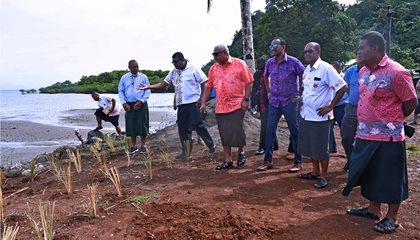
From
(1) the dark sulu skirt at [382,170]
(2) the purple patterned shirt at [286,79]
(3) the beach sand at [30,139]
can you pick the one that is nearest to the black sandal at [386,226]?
(1) the dark sulu skirt at [382,170]

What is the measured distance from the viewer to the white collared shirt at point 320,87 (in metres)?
3.99

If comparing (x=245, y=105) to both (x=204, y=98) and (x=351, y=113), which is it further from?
(x=351, y=113)

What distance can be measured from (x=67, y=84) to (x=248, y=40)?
75.9m

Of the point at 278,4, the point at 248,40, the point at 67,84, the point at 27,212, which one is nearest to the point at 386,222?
the point at 27,212

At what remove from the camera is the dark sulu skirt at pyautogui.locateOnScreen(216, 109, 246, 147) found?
4.93 m

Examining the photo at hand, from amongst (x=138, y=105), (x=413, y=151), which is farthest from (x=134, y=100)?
(x=413, y=151)

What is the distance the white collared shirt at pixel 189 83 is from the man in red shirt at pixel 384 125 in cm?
300

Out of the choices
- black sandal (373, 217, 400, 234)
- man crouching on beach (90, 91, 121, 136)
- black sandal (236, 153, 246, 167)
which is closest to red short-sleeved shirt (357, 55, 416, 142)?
black sandal (373, 217, 400, 234)

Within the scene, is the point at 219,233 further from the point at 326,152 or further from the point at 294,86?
the point at 294,86

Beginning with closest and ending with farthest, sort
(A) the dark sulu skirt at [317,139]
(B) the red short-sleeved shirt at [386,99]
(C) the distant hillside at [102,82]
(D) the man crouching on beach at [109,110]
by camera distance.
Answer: (B) the red short-sleeved shirt at [386,99]
(A) the dark sulu skirt at [317,139]
(D) the man crouching on beach at [109,110]
(C) the distant hillside at [102,82]

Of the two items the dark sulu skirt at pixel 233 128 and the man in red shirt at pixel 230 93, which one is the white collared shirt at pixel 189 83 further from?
the dark sulu skirt at pixel 233 128

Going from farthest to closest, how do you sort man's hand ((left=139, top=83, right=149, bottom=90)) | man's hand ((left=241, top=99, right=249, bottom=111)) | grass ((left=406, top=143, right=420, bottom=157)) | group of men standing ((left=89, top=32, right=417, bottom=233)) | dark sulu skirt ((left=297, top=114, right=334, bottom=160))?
man's hand ((left=139, top=83, right=149, bottom=90)) → grass ((left=406, top=143, right=420, bottom=157)) → man's hand ((left=241, top=99, right=249, bottom=111)) → dark sulu skirt ((left=297, top=114, right=334, bottom=160)) → group of men standing ((left=89, top=32, right=417, bottom=233))

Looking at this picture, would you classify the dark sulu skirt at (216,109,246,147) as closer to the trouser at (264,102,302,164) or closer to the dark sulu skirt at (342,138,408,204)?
the trouser at (264,102,302,164)

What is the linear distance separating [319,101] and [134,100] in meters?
3.51
